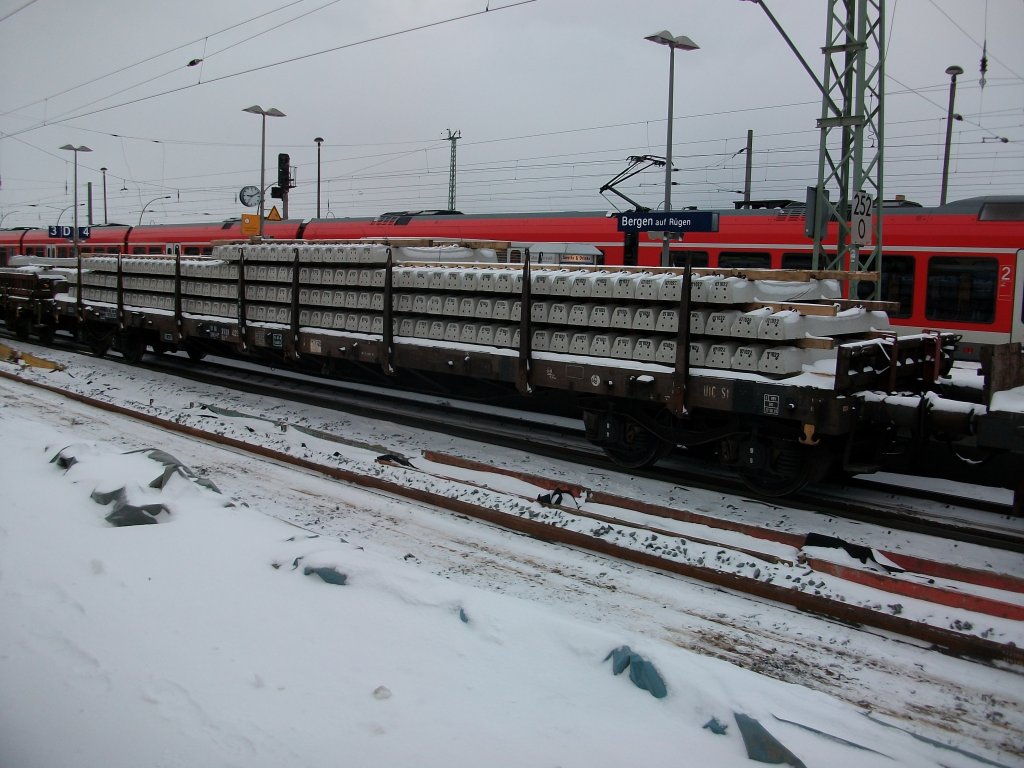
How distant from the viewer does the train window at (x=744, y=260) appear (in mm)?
15695

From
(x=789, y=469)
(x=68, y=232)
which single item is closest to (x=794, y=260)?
(x=789, y=469)

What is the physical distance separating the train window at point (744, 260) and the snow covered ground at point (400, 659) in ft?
32.9

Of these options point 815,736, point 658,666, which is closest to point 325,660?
point 658,666

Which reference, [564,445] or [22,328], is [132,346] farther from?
[564,445]

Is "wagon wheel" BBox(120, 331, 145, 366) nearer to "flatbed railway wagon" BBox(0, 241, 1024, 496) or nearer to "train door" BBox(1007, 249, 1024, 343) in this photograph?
"flatbed railway wagon" BBox(0, 241, 1024, 496)

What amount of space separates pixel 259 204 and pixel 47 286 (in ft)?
26.4

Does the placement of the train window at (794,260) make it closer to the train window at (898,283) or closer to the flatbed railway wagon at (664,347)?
the train window at (898,283)

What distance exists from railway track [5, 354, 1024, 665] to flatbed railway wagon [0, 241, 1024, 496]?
1112mm

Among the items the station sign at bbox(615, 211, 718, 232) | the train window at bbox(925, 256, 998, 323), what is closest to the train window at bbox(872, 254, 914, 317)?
the train window at bbox(925, 256, 998, 323)

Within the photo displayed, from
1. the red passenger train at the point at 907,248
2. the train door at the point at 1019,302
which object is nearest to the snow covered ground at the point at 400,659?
the red passenger train at the point at 907,248

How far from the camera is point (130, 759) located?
3109 mm

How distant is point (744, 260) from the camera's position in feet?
52.1

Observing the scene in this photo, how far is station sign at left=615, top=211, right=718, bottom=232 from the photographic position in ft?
46.7

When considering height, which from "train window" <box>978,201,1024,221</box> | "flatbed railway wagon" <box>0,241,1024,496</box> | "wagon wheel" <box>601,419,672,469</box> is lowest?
"wagon wheel" <box>601,419,672,469</box>
